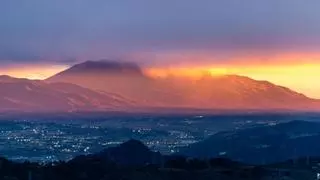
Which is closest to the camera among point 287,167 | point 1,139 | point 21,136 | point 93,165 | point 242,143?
point 93,165

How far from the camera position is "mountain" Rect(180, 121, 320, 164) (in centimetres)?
9869

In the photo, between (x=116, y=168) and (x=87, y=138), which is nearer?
(x=116, y=168)

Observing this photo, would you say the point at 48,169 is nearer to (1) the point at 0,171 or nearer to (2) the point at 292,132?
(1) the point at 0,171

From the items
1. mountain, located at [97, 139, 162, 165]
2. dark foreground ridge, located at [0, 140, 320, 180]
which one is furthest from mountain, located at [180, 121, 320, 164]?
dark foreground ridge, located at [0, 140, 320, 180]

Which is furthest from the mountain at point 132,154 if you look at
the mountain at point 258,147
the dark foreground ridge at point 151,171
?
the mountain at point 258,147

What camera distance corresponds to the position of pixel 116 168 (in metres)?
58.8

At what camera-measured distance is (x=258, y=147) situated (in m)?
106

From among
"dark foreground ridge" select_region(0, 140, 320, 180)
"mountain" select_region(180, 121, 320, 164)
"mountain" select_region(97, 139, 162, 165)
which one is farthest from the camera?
"mountain" select_region(180, 121, 320, 164)

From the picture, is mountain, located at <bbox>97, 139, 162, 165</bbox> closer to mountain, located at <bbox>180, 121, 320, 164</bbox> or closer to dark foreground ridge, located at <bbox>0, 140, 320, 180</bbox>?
dark foreground ridge, located at <bbox>0, 140, 320, 180</bbox>

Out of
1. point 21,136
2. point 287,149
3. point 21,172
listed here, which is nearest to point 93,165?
point 21,172

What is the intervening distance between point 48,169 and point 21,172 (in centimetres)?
284

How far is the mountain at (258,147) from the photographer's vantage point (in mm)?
98688

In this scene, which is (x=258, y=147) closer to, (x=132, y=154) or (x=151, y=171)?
(x=132, y=154)

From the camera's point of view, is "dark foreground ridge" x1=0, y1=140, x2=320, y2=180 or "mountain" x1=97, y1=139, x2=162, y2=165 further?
"mountain" x1=97, y1=139, x2=162, y2=165
